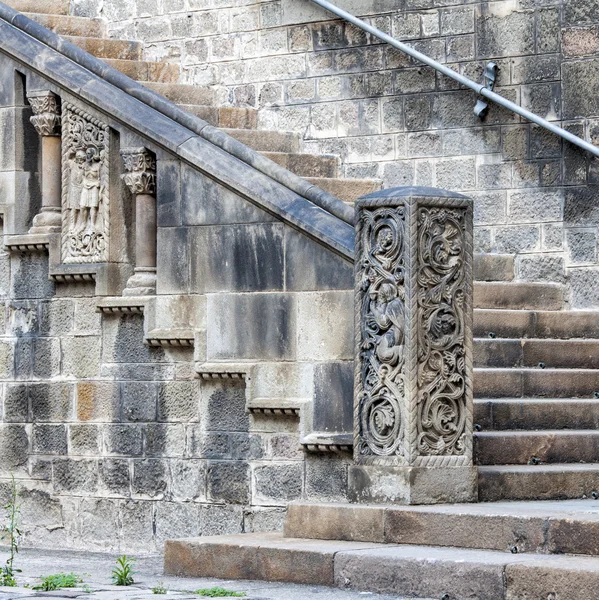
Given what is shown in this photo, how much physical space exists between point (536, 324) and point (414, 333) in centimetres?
245

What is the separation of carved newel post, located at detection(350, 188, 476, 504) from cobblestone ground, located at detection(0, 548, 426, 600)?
862mm

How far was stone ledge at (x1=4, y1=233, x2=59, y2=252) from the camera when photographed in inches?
432

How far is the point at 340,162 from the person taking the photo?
42.5 feet

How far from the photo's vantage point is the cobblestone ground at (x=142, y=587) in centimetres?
755

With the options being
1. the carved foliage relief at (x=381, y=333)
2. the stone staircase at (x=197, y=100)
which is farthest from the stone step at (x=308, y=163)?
the carved foliage relief at (x=381, y=333)

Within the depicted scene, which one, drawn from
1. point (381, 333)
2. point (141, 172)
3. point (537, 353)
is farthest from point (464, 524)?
point (141, 172)

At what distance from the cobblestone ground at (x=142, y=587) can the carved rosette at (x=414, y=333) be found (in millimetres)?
979

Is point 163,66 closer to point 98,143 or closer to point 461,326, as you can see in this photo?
point 98,143

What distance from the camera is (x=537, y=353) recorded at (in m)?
10.3

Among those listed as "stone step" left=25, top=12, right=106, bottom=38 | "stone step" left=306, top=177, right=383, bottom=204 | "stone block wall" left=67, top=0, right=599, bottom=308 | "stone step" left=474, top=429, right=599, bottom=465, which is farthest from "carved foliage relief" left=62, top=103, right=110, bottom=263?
"stone step" left=474, top=429, right=599, bottom=465

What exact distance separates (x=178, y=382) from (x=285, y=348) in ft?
3.29

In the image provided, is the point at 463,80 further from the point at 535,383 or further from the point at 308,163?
the point at 535,383

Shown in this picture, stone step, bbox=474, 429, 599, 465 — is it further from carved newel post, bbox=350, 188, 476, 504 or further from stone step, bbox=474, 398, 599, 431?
carved newel post, bbox=350, 188, 476, 504

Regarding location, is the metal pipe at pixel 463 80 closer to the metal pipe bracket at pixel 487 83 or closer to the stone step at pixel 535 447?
the metal pipe bracket at pixel 487 83
